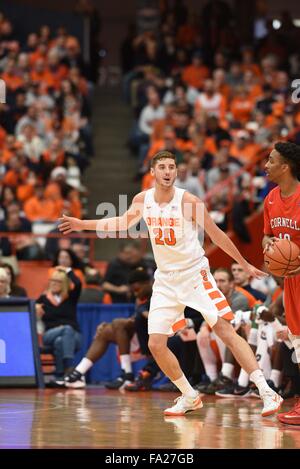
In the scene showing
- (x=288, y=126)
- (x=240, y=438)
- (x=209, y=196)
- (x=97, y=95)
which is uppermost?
(x=97, y=95)

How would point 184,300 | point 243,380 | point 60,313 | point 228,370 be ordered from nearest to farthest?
point 184,300, point 243,380, point 228,370, point 60,313

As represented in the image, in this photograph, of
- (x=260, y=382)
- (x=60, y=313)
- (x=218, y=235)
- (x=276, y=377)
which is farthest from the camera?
(x=60, y=313)

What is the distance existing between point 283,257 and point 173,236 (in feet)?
3.91

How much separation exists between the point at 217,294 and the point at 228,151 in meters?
12.0

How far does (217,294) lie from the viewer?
10430mm

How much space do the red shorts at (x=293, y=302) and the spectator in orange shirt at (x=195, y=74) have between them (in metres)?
17.4

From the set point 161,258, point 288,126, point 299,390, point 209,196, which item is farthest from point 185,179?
point 161,258

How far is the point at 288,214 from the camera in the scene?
32.3 feet

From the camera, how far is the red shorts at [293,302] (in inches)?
388

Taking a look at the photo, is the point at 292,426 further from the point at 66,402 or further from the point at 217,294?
the point at 66,402

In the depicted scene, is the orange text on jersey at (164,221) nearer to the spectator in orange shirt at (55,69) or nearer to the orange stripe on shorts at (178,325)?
the orange stripe on shorts at (178,325)

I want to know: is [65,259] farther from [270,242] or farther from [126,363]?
[270,242]

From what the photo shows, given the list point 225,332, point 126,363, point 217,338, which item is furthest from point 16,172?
point 225,332

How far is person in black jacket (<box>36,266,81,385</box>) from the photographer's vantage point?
15000mm
